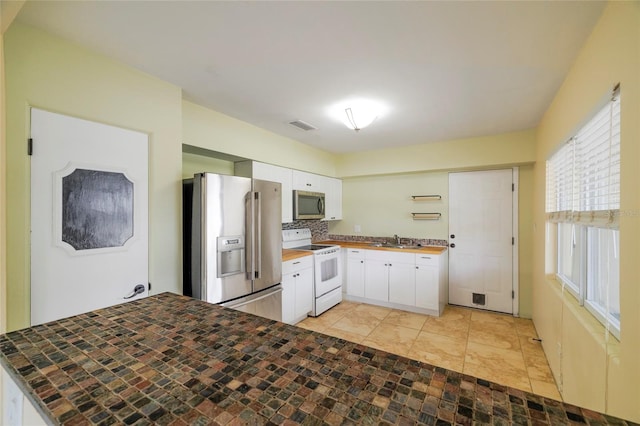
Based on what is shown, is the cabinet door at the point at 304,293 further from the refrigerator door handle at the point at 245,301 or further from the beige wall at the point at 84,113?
the beige wall at the point at 84,113

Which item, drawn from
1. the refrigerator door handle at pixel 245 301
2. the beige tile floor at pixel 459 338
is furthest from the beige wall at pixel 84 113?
the beige tile floor at pixel 459 338

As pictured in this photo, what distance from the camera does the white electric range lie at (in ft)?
12.5

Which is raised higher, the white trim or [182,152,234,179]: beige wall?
[182,152,234,179]: beige wall

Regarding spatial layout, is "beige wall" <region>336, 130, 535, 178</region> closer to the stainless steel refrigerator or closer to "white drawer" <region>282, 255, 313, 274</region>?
"white drawer" <region>282, 255, 313, 274</region>

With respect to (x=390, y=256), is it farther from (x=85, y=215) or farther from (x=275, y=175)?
(x=85, y=215)

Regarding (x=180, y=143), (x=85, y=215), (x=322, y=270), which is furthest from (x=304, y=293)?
(x=85, y=215)

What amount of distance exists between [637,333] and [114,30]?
2.82 meters

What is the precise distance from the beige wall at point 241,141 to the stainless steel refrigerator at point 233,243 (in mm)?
518

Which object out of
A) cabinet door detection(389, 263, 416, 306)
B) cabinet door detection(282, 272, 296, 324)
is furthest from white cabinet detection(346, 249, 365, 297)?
cabinet door detection(282, 272, 296, 324)

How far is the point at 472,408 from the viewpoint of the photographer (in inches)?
23.4

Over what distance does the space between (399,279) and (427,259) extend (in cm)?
49

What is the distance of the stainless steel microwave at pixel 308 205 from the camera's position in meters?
3.91

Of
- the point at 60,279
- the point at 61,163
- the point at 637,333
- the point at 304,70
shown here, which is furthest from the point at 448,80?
the point at 60,279

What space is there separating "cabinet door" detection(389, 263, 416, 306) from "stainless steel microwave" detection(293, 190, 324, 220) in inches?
53.4
